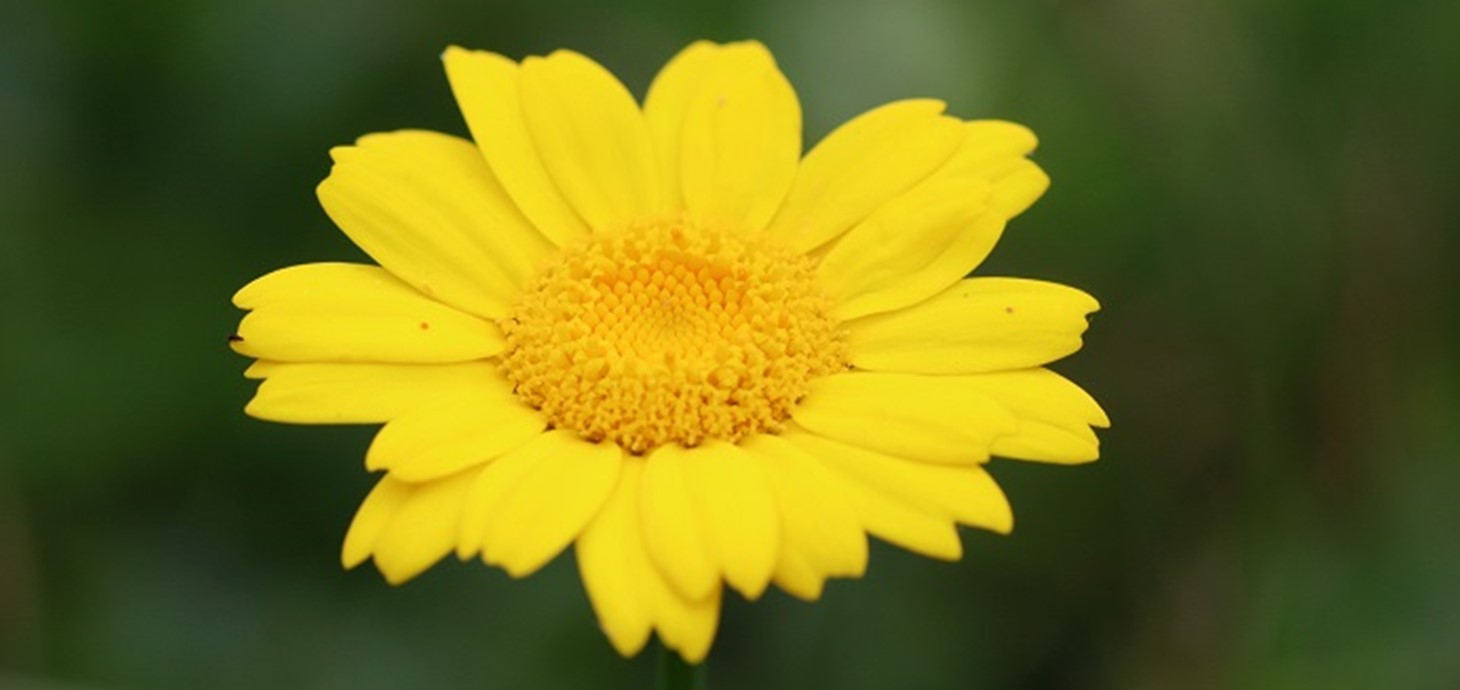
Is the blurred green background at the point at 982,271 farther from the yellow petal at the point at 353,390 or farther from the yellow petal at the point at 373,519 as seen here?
the yellow petal at the point at 373,519

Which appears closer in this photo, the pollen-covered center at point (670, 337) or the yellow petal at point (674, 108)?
the pollen-covered center at point (670, 337)

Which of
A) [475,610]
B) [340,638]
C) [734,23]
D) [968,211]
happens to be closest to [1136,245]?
[734,23]

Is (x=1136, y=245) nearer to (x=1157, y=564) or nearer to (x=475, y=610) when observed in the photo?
(x=1157, y=564)

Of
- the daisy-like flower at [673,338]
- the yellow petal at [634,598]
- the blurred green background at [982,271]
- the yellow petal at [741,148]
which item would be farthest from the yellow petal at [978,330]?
the blurred green background at [982,271]

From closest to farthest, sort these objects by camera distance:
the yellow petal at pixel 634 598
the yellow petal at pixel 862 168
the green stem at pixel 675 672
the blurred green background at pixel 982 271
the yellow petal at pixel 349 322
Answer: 1. the yellow petal at pixel 634 598
2. the green stem at pixel 675 672
3. the yellow petal at pixel 349 322
4. the yellow petal at pixel 862 168
5. the blurred green background at pixel 982 271

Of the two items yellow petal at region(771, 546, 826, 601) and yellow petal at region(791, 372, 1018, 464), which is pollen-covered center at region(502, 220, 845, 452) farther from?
yellow petal at region(771, 546, 826, 601)

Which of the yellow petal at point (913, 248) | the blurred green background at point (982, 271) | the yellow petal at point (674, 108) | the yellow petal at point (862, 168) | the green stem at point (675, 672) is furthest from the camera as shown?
the blurred green background at point (982, 271)

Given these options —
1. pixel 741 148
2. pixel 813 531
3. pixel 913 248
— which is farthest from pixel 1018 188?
pixel 813 531
